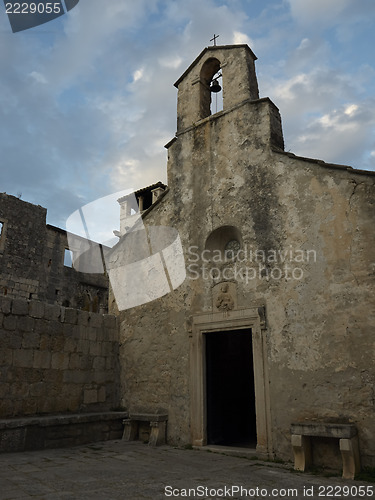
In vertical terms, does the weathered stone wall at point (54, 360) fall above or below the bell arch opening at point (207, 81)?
below

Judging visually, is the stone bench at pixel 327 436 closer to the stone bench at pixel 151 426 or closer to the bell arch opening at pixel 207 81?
the stone bench at pixel 151 426

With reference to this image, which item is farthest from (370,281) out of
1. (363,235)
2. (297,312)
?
(297,312)

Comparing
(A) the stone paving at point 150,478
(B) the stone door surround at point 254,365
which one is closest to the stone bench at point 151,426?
(B) the stone door surround at point 254,365

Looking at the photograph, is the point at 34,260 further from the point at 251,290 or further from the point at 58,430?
the point at 251,290

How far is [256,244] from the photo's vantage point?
6773mm

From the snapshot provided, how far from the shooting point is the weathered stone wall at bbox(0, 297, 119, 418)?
650cm

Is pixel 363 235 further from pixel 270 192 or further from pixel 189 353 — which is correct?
pixel 189 353

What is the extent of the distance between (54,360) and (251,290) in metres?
3.78

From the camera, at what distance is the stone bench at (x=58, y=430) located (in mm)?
5938

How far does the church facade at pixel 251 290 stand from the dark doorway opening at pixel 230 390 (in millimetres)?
44

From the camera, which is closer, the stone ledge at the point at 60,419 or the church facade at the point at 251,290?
the church facade at the point at 251,290

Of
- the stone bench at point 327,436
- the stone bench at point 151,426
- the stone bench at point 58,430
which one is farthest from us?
the stone bench at point 151,426

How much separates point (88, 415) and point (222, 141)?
576cm

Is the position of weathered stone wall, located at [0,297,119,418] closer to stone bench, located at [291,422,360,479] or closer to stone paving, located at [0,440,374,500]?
stone paving, located at [0,440,374,500]
